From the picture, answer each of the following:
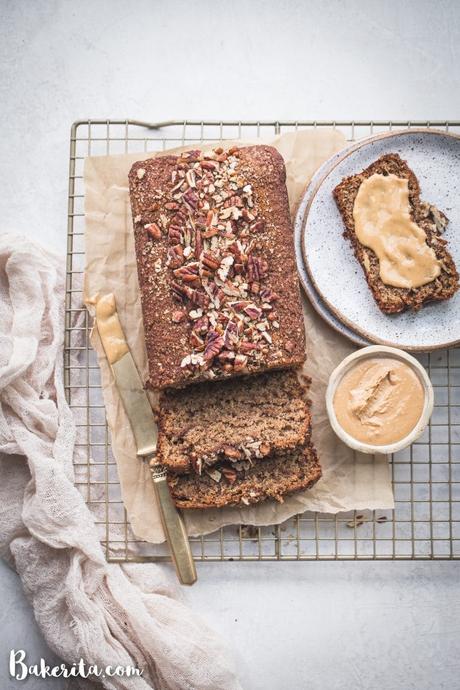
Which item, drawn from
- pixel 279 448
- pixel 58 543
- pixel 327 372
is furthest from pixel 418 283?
pixel 58 543

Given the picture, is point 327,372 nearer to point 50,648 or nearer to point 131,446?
point 131,446

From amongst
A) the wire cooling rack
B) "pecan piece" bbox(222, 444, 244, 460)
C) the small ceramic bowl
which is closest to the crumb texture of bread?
"pecan piece" bbox(222, 444, 244, 460)

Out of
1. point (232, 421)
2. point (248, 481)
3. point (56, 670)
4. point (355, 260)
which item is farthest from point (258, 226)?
point (56, 670)

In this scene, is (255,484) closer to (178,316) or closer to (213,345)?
(213,345)

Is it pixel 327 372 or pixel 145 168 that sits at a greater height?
pixel 145 168

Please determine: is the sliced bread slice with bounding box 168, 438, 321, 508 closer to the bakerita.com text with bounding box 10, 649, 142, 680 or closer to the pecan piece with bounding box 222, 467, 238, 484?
the pecan piece with bounding box 222, 467, 238, 484

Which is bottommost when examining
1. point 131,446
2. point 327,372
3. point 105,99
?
Result: point 131,446
